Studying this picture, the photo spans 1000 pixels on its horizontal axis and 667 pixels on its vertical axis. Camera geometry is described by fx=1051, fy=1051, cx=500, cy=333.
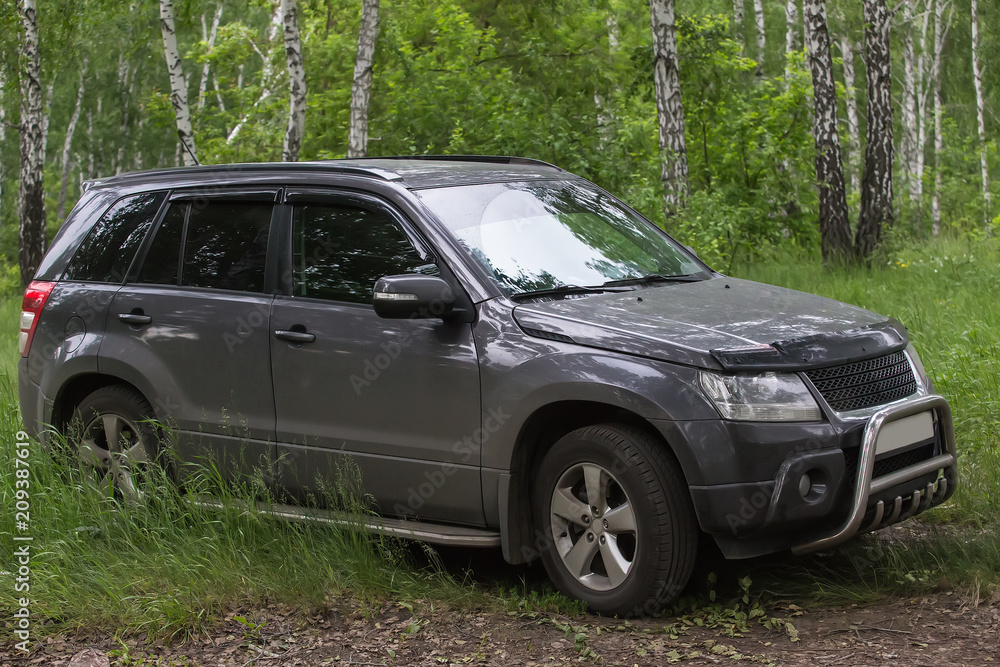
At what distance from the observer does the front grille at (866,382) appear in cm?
404

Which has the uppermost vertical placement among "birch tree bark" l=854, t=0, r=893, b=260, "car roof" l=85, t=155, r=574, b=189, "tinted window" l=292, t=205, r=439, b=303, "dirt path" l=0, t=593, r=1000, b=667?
"birch tree bark" l=854, t=0, r=893, b=260

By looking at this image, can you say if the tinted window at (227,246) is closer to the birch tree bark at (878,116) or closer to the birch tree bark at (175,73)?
the birch tree bark at (878,116)

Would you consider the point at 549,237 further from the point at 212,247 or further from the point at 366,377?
the point at 212,247

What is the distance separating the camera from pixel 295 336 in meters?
4.83

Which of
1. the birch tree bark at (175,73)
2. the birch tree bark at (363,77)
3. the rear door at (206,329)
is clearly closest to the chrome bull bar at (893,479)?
the rear door at (206,329)

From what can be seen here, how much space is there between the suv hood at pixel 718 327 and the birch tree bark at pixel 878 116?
8.58 m

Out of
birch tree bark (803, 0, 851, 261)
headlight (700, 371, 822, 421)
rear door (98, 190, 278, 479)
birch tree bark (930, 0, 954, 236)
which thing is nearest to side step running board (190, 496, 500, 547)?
rear door (98, 190, 278, 479)

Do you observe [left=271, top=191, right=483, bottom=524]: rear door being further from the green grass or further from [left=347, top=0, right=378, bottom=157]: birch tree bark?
[left=347, top=0, right=378, bottom=157]: birch tree bark

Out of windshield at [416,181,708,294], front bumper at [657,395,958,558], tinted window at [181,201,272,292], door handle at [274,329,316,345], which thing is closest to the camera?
front bumper at [657,395,958,558]

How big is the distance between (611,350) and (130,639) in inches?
88.5

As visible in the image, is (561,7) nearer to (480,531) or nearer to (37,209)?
(37,209)

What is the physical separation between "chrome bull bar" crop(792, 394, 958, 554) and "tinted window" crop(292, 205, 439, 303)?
1.94 metres

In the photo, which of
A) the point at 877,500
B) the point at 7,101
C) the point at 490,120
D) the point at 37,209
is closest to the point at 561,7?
the point at 490,120

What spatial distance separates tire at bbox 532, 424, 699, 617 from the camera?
157 inches
